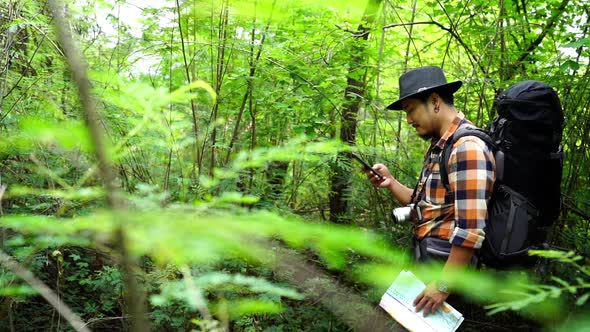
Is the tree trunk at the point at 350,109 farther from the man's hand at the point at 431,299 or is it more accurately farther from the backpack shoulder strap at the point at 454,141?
the man's hand at the point at 431,299

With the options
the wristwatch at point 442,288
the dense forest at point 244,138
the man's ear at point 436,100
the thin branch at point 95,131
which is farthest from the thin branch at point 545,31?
the thin branch at point 95,131

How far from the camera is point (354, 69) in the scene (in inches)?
163

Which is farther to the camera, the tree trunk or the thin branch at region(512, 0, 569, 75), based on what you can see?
the tree trunk

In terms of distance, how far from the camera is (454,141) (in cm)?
239

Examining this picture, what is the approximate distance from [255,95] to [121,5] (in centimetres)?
148

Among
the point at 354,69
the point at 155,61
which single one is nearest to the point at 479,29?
the point at 354,69

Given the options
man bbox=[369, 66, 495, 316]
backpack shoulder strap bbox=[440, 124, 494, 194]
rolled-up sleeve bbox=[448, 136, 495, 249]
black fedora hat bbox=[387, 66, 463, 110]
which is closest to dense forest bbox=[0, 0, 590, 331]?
man bbox=[369, 66, 495, 316]

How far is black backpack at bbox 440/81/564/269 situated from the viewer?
2186mm

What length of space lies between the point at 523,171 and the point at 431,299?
86cm

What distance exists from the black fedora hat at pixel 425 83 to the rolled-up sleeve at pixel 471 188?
0.41 metres

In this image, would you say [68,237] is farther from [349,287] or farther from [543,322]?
[543,322]

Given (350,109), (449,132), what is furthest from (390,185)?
(350,109)

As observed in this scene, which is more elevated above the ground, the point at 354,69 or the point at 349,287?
the point at 354,69

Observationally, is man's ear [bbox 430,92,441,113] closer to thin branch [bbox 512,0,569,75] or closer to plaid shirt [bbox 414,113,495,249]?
plaid shirt [bbox 414,113,495,249]
